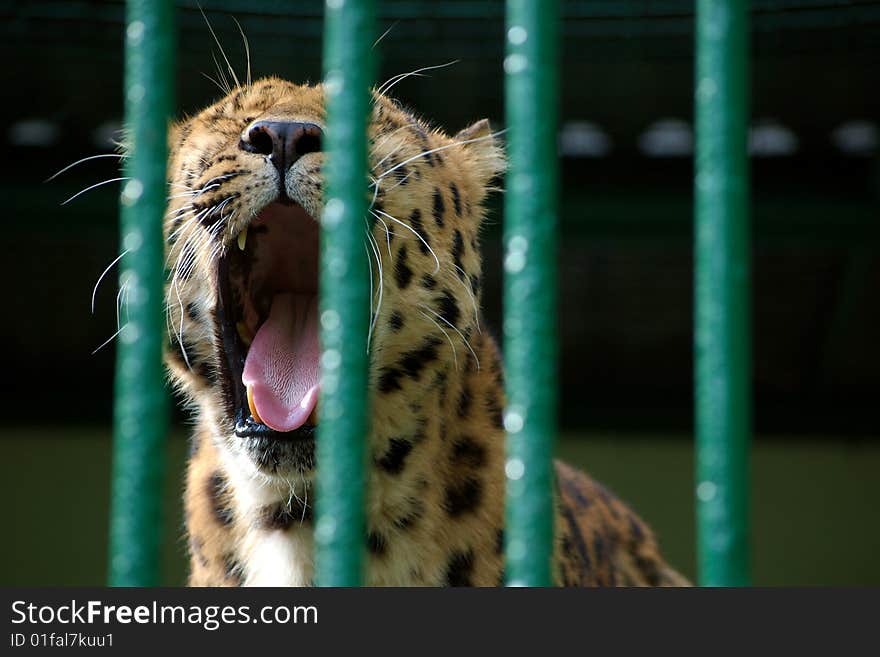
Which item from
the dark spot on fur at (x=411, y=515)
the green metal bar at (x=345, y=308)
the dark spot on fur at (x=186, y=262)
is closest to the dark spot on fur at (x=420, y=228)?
the dark spot on fur at (x=186, y=262)

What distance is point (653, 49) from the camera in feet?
19.2

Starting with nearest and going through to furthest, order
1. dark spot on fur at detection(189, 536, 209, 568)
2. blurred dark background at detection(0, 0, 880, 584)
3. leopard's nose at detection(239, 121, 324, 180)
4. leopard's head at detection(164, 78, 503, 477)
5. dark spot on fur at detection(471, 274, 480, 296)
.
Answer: leopard's nose at detection(239, 121, 324, 180), leopard's head at detection(164, 78, 503, 477), dark spot on fur at detection(189, 536, 209, 568), dark spot on fur at detection(471, 274, 480, 296), blurred dark background at detection(0, 0, 880, 584)

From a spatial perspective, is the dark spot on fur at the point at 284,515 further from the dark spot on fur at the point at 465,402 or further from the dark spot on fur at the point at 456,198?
the dark spot on fur at the point at 456,198

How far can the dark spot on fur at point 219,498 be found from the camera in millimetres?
3299

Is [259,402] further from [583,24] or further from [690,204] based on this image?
[690,204]

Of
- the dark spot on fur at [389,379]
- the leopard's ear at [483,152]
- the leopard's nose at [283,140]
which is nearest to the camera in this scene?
the leopard's nose at [283,140]

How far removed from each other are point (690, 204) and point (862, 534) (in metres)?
3.33

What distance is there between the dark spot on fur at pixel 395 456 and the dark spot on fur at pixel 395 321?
319 mm

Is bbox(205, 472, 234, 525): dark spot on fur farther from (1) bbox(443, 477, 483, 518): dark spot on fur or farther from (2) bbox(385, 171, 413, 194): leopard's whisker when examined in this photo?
(2) bbox(385, 171, 413, 194): leopard's whisker

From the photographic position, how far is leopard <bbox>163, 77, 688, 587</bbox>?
302 cm

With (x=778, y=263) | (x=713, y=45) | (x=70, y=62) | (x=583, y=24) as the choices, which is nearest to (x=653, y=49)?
(x=583, y=24)

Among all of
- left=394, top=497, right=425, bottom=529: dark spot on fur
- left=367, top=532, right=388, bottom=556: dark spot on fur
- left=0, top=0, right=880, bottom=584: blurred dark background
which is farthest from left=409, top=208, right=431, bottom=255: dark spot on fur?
left=0, top=0, right=880, bottom=584: blurred dark background

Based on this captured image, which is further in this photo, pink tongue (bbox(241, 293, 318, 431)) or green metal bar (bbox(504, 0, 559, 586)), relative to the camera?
pink tongue (bbox(241, 293, 318, 431))

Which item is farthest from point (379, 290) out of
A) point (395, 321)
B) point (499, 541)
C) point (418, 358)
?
point (499, 541)
